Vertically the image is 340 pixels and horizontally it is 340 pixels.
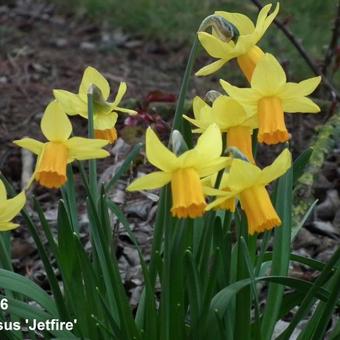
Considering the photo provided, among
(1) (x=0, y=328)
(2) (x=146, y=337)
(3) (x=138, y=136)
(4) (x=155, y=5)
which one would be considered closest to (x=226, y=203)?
(2) (x=146, y=337)

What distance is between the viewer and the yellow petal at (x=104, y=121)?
1.66 metres

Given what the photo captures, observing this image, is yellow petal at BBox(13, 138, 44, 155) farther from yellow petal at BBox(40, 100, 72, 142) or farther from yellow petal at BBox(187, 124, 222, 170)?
yellow petal at BBox(187, 124, 222, 170)

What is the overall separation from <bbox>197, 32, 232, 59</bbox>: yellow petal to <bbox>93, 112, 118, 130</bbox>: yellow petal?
256 mm

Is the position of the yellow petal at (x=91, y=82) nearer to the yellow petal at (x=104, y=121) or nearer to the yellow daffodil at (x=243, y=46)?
the yellow petal at (x=104, y=121)

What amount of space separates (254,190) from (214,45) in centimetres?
34

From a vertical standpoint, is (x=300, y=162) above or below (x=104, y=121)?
below

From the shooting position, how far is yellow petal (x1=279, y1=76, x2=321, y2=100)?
4.98ft

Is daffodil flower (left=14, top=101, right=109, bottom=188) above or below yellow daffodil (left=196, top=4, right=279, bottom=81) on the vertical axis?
below

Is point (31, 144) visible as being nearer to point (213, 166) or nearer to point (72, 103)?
point (72, 103)

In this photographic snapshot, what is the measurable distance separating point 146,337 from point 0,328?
0.32 metres

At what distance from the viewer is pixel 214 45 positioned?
1.58 metres

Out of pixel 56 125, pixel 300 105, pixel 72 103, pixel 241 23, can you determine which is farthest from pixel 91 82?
pixel 300 105

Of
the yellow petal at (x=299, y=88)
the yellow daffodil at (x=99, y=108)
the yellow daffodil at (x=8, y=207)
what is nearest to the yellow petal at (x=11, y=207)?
the yellow daffodil at (x=8, y=207)

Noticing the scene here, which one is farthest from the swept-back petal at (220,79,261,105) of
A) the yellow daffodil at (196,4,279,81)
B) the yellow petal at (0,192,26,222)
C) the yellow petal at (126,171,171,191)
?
the yellow petal at (0,192,26,222)
